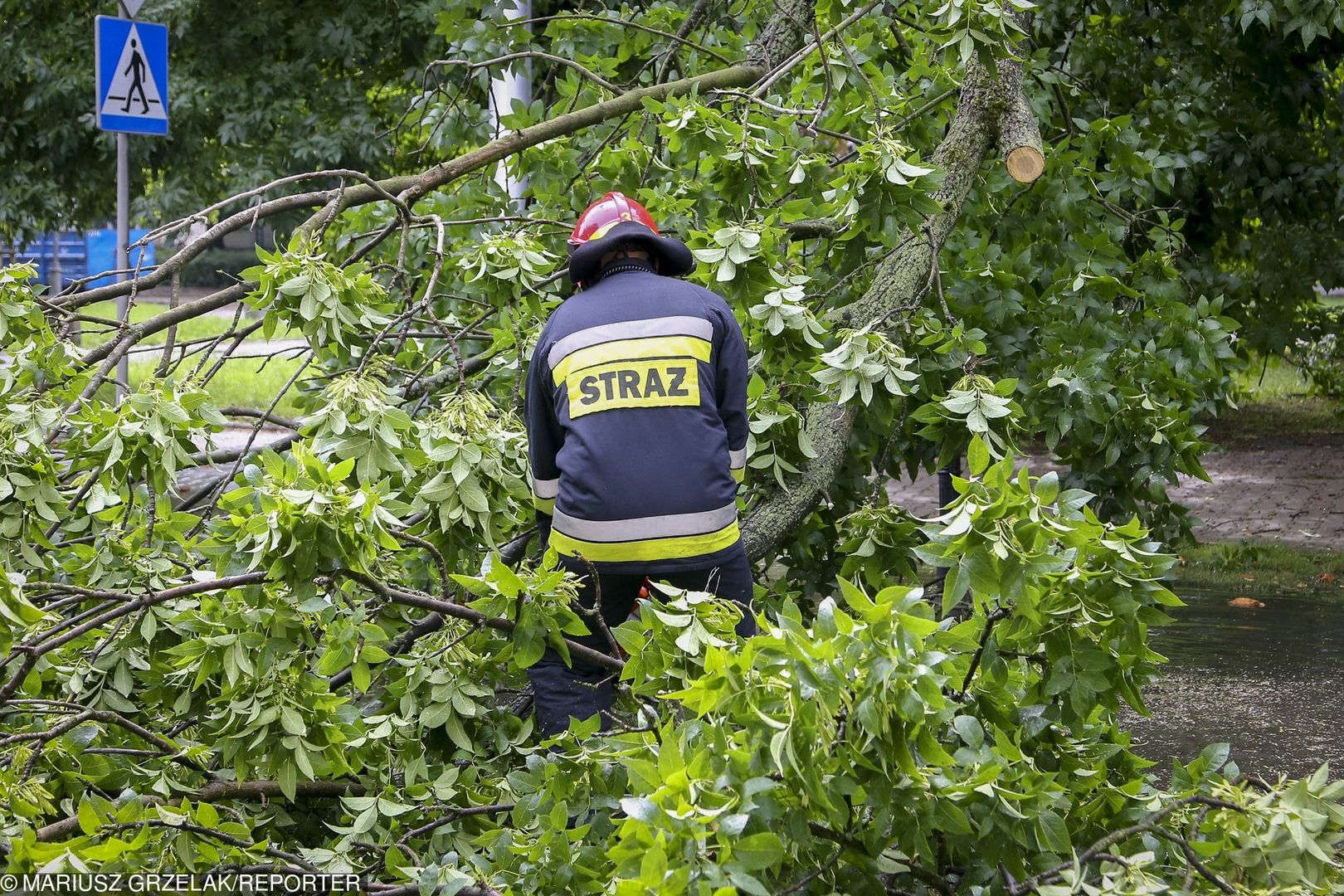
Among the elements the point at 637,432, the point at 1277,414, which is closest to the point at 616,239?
the point at 637,432

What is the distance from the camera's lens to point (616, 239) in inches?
145

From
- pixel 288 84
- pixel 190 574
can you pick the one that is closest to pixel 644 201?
pixel 190 574

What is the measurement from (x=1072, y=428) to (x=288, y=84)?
271 inches

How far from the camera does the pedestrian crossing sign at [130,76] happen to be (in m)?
7.27

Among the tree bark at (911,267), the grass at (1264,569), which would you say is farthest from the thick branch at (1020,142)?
the grass at (1264,569)

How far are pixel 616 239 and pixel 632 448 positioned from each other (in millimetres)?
664

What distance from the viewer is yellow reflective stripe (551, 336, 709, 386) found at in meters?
3.43

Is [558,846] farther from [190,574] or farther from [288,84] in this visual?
[288,84]

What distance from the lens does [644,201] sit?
15.1 ft

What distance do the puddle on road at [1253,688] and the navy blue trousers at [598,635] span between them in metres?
2.18

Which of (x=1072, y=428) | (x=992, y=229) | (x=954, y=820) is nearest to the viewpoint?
(x=954, y=820)

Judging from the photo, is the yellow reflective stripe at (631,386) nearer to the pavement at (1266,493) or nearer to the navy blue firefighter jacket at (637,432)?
the navy blue firefighter jacket at (637,432)

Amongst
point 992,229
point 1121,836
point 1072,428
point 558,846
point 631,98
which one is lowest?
point 558,846

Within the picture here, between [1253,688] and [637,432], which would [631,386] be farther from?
[1253,688]
